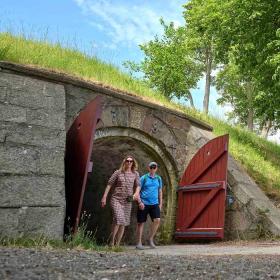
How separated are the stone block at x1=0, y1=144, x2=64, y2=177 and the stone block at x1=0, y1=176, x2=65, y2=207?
12 cm

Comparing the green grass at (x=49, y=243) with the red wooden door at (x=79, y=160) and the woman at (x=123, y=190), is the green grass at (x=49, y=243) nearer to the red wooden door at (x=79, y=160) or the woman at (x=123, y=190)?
the red wooden door at (x=79, y=160)

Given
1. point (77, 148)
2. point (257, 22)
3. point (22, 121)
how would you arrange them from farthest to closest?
point (257, 22), point (77, 148), point (22, 121)

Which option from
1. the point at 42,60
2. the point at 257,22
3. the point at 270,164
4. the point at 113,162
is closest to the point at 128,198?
the point at 113,162

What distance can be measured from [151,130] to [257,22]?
5.58 metres

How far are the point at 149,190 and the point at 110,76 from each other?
16.4ft

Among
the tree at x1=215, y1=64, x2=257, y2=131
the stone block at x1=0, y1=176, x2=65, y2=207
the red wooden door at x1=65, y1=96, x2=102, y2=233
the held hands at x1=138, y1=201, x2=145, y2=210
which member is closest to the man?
the held hands at x1=138, y1=201, x2=145, y2=210

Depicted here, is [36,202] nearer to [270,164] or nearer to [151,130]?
[151,130]

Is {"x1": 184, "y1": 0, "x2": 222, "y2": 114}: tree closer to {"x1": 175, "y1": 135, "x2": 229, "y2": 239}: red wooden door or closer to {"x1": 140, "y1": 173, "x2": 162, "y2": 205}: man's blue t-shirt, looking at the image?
{"x1": 175, "y1": 135, "x2": 229, "y2": 239}: red wooden door

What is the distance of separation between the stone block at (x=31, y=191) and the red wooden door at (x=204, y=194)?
4201mm

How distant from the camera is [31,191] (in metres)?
6.63

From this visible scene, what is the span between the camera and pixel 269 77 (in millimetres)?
14070

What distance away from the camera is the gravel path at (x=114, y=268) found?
3820mm

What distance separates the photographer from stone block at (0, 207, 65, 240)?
20.5ft

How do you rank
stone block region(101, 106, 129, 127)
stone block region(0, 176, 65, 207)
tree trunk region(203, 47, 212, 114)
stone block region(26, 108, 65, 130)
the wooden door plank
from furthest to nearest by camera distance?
tree trunk region(203, 47, 212, 114), the wooden door plank, stone block region(101, 106, 129, 127), stone block region(26, 108, 65, 130), stone block region(0, 176, 65, 207)
